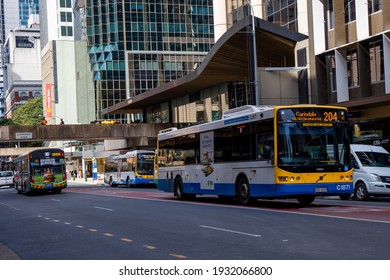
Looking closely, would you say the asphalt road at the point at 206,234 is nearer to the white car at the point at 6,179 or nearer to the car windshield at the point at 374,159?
the car windshield at the point at 374,159

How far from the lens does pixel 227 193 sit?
24.3 metres

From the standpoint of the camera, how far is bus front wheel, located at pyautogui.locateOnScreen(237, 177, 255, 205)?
75.2ft

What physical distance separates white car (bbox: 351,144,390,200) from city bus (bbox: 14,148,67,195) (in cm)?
2363

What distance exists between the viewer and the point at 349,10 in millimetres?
36375

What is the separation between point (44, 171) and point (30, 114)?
113051 mm

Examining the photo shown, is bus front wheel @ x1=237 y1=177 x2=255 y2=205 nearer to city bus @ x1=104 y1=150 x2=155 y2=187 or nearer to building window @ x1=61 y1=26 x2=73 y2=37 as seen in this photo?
city bus @ x1=104 y1=150 x2=155 y2=187

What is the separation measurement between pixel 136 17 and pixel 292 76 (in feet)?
214

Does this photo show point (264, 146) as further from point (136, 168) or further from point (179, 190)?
point (136, 168)

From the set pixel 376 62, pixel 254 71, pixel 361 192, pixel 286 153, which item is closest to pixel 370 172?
pixel 361 192

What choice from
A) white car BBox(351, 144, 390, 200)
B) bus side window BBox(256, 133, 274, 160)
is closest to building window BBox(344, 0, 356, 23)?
white car BBox(351, 144, 390, 200)

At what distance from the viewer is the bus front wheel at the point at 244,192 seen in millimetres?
22906

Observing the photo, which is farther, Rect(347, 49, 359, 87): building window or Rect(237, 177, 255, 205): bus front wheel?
Rect(347, 49, 359, 87): building window

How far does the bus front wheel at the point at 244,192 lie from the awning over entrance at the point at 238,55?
60.7ft

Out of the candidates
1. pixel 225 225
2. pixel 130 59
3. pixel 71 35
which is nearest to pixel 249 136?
pixel 225 225
